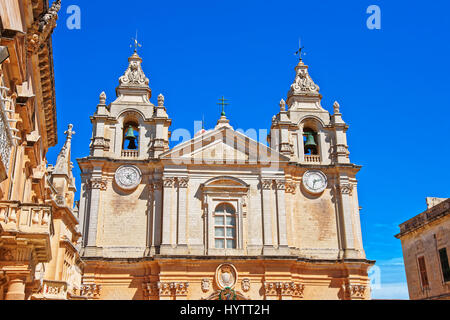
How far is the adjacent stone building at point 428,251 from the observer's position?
79.5ft

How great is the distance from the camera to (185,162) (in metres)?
27.9

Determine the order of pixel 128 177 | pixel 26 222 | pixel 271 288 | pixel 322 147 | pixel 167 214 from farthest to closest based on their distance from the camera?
pixel 322 147
pixel 128 177
pixel 167 214
pixel 271 288
pixel 26 222

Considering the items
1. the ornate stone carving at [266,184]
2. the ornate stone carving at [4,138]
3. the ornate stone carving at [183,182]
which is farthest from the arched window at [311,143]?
the ornate stone carving at [4,138]

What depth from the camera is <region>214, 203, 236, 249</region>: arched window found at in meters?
26.9

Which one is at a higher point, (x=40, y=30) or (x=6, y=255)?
(x=40, y=30)

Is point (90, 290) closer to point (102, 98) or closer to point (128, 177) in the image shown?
point (128, 177)

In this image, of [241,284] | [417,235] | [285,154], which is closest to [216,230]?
[241,284]

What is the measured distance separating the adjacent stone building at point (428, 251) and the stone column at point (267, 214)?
820 centimetres

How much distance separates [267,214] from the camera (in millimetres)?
27281

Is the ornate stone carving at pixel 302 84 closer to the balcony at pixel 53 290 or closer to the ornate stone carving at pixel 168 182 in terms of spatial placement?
the ornate stone carving at pixel 168 182

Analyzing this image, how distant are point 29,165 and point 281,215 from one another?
15.6m

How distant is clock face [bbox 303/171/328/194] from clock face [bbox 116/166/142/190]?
33.0 ft

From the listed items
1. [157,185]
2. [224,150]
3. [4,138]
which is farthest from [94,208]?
[4,138]
